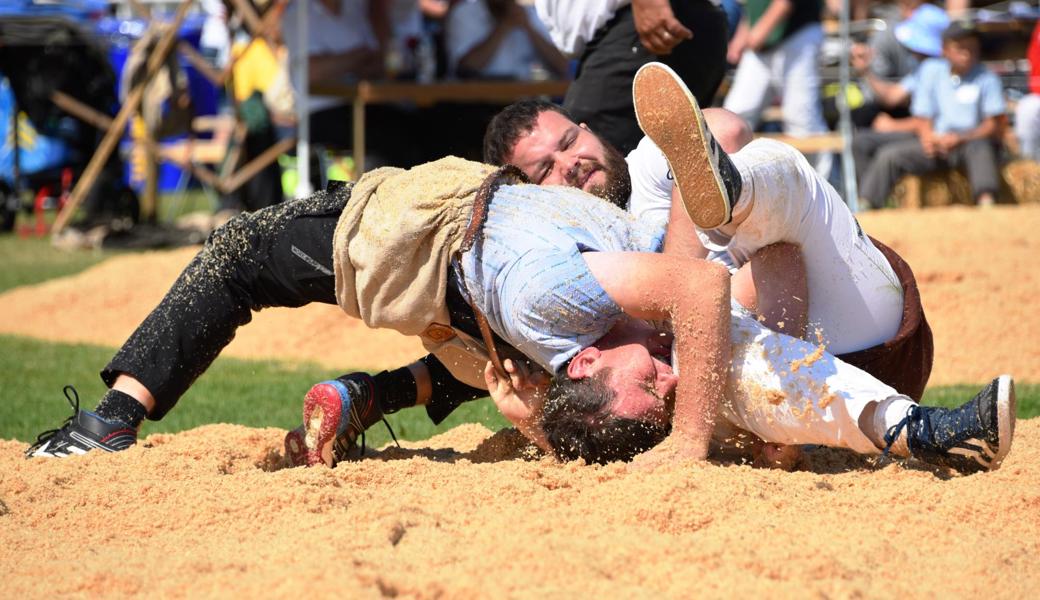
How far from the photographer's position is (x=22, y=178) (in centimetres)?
1339

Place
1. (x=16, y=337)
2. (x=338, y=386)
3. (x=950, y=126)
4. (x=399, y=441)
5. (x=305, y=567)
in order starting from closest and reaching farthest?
(x=305, y=567) < (x=338, y=386) < (x=399, y=441) < (x=16, y=337) < (x=950, y=126)

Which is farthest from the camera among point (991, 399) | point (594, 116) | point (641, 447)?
point (594, 116)

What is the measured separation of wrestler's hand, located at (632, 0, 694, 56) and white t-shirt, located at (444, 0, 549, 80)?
228 inches

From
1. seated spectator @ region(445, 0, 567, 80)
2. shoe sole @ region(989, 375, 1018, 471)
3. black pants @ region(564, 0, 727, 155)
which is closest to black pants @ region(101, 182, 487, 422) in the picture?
black pants @ region(564, 0, 727, 155)

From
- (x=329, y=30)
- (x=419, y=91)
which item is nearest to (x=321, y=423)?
(x=419, y=91)

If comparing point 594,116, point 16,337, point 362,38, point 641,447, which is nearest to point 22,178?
point 362,38

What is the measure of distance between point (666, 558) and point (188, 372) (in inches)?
74.9

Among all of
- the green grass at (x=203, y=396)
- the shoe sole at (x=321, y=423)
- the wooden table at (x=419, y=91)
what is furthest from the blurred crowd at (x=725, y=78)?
the shoe sole at (x=321, y=423)

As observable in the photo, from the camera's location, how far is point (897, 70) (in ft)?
39.6

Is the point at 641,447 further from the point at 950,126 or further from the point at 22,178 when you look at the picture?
the point at 22,178

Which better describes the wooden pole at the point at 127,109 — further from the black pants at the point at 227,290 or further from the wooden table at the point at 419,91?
the black pants at the point at 227,290

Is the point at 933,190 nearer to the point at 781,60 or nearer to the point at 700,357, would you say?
the point at 781,60

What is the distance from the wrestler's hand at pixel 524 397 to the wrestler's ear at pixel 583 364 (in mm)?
212

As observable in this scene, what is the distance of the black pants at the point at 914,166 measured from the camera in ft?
33.7
